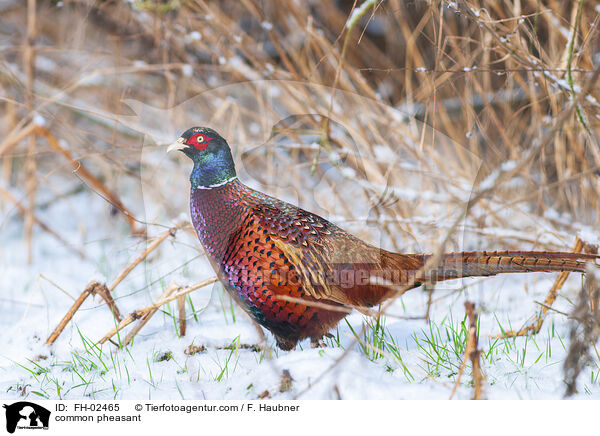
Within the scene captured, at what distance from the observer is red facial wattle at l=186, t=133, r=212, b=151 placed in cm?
161

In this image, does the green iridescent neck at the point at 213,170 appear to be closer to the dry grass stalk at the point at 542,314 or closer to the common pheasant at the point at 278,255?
the common pheasant at the point at 278,255

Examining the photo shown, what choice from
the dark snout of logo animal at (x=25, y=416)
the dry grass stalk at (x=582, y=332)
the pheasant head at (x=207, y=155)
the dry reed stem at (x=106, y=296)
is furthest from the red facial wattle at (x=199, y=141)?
the dry grass stalk at (x=582, y=332)

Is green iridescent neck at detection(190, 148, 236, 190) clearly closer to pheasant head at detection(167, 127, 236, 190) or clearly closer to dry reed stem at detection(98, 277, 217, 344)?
pheasant head at detection(167, 127, 236, 190)

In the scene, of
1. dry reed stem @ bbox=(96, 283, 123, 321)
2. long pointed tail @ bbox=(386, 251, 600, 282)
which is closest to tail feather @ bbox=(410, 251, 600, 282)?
long pointed tail @ bbox=(386, 251, 600, 282)

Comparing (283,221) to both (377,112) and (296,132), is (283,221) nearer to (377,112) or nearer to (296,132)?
(296,132)

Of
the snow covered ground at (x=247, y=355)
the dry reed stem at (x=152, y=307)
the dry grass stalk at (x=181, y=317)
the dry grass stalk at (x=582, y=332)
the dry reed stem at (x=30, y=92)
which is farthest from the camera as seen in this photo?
the dry reed stem at (x=30, y=92)

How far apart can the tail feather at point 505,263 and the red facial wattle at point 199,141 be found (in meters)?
0.77

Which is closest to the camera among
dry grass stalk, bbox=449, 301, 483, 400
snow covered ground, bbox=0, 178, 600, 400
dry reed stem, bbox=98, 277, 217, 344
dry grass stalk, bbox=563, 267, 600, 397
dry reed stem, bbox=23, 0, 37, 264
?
dry grass stalk, bbox=449, 301, 483, 400

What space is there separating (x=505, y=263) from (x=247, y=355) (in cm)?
86

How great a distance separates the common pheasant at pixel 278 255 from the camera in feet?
5.24

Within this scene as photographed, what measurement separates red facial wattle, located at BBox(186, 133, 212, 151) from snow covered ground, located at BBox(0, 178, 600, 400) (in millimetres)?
397

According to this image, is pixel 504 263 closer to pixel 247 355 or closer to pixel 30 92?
pixel 247 355

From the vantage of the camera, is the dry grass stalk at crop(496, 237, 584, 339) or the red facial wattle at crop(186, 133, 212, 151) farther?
the dry grass stalk at crop(496, 237, 584, 339)

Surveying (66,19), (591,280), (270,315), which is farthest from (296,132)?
(66,19)
